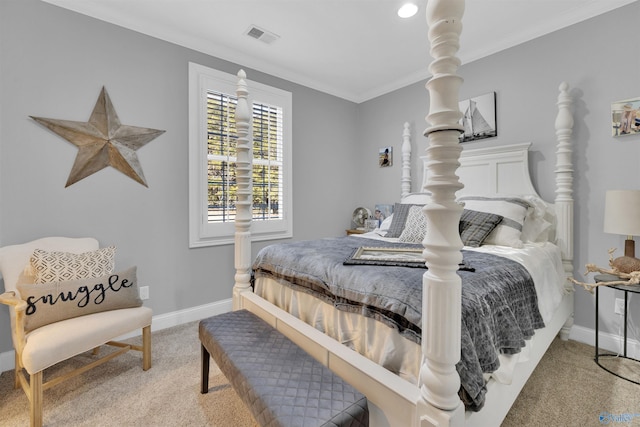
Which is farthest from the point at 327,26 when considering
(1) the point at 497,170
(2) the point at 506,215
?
(2) the point at 506,215

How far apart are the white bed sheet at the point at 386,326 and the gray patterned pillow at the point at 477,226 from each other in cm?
10

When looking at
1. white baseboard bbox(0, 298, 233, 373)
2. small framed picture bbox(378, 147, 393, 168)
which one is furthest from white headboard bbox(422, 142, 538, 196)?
white baseboard bbox(0, 298, 233, 373)

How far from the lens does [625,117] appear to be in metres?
2.12

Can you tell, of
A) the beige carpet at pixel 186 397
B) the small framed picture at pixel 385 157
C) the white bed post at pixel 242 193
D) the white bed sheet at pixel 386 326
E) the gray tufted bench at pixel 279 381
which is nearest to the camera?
the gray tufted bench at pixel 279 381

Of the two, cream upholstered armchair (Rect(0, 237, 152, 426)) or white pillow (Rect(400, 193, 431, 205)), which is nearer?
cream upholstered armchair (Rect(0, 237, 152, 426))

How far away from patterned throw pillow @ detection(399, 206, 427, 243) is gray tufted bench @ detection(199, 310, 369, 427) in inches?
51.8

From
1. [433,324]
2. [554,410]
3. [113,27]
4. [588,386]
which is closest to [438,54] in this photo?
[433,324]

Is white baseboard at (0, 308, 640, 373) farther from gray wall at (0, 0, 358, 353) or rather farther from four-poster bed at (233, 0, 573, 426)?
four-poster bed at (233, 0, 573, 426)

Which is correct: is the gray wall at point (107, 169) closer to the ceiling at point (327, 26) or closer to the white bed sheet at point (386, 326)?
the ceiling at point (327, 26)

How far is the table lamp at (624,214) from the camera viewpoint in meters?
1.80

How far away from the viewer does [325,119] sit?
3.81 metres

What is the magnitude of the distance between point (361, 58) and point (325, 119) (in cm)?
94

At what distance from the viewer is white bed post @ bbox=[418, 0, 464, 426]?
0.85m

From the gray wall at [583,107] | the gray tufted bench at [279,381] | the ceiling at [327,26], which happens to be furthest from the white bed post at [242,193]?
the gray wall at [583,107]
